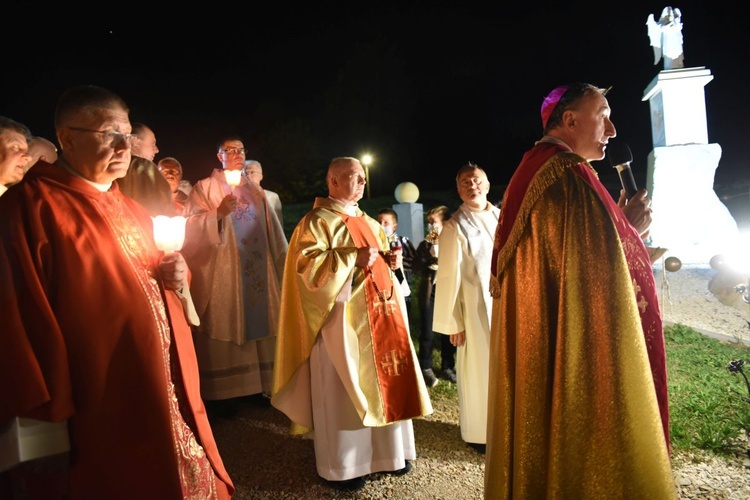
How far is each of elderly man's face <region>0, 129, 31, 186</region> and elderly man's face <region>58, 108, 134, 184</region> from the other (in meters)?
1.17

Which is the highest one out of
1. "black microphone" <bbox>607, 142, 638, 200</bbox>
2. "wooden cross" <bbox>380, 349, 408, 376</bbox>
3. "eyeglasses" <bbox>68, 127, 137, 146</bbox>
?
"eyeglasses" <bbox>68, 127, 137, 146</bbox>

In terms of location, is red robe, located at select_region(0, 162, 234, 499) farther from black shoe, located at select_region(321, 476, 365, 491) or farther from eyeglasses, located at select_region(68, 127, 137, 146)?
black shoe, located at select_region(321, 476, 365, 491)

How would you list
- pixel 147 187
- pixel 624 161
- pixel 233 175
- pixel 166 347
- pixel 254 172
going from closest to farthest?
pixel 166 347
pixel 624 161
pixel 147 187
pixel 233 175
pixel 254 172

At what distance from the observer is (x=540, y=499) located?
215 cm

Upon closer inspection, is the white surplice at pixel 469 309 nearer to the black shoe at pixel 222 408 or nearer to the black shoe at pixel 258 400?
the black shoe at pixel 258 400

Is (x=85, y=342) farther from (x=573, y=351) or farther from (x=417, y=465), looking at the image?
(x=417, y=465)

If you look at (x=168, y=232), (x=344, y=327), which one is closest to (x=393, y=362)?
(x=344, y=327)

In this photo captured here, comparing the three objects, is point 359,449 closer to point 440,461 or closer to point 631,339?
point 440,461

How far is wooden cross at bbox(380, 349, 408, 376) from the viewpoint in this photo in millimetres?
3543

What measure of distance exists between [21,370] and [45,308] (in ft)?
0.82

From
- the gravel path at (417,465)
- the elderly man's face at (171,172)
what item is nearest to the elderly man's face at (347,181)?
the gravel path at (417,465)

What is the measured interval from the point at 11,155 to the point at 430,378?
4849 millimetres

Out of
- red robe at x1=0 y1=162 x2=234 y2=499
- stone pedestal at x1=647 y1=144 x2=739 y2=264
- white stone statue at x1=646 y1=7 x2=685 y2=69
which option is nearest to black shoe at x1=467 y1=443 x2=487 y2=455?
red robe at x1=0 y1=162 x2=234 y2=499

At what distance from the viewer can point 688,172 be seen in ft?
32.8
